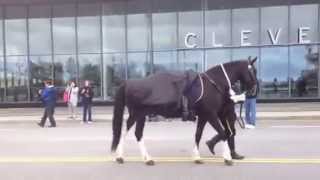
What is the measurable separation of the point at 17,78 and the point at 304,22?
16.3 m

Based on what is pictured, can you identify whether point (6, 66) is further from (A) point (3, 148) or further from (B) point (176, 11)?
(A) point (3, 148)

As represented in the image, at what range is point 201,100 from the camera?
384 inches

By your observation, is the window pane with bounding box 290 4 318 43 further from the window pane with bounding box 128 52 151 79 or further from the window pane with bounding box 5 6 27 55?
the window pane with bounding box 5 6 27 55

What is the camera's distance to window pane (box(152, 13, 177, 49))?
3225cm

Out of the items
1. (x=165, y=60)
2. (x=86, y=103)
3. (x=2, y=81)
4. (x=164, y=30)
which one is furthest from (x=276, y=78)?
(x=2, y=81)

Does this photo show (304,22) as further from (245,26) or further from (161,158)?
(161,158)

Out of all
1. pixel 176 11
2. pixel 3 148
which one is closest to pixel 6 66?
pixel 176 11

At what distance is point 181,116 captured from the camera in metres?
9.84

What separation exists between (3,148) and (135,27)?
20.4 meters

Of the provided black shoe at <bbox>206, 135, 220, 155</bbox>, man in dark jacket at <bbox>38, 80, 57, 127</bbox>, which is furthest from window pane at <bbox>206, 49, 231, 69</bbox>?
black shoe at <bbox>206, 135, 220, 155</bbox>

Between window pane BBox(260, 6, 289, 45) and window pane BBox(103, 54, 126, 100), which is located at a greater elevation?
window pane BBox(260, 6, 289, 45)

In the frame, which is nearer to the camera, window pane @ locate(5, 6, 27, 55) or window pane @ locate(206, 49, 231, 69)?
window pane @ locate(206, 49, 231, 69)

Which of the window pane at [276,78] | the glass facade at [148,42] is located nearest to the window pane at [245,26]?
the glass facade at [148,42]

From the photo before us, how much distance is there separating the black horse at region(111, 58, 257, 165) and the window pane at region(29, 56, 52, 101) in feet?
78.2
